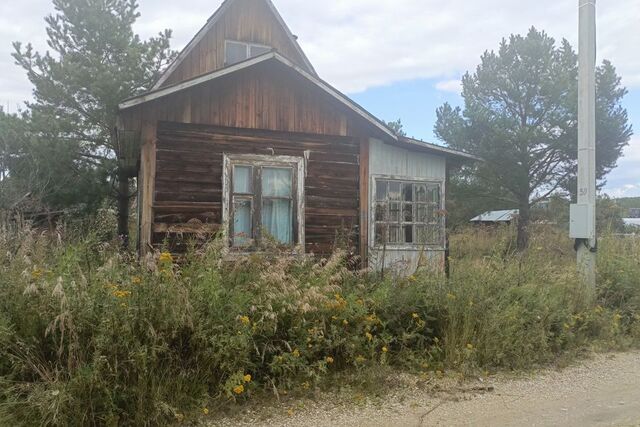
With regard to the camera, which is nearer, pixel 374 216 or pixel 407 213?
pixel 374 216

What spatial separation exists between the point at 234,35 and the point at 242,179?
6091 millimetres

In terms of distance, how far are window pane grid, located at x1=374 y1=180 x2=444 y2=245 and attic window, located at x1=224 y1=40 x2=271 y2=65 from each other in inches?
225

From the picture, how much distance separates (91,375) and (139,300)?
0.77m

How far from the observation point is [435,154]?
424 inches

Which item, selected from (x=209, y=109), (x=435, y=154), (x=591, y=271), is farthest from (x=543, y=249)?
(x=209, y=109)

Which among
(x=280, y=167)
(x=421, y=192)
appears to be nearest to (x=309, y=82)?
(x=280, y=167)

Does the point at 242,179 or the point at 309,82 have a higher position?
the point at 309,82

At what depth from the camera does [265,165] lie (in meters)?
9.30

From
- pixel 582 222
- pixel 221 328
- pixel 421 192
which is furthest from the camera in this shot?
pixel 421 192

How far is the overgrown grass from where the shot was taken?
420 cm

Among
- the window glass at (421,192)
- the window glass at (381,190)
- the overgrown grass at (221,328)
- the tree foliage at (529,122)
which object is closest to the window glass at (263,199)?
the window glass at (381,190)

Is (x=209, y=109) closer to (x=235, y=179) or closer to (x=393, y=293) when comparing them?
(x=235, y=179)

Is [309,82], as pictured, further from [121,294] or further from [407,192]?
[121,294]

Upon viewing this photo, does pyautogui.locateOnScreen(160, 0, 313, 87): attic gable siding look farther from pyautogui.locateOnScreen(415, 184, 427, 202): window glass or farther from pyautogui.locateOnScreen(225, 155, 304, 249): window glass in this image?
pyautogui.locateOnScreen(225, 155, 304, 249): window glass
